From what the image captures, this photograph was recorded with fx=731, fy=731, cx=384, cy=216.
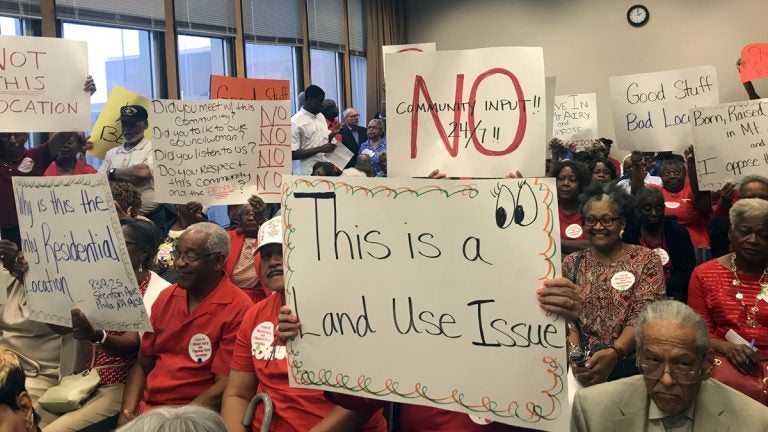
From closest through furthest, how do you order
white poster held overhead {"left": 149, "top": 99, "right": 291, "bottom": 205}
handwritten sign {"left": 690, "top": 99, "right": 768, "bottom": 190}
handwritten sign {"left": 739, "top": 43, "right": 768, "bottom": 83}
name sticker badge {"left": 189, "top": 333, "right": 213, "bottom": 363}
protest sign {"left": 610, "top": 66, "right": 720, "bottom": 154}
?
name sticker badge {"left": 189, "top": 333, "right": 213, "bottom": 363}, white poster held overhead {"left": 149, "top": 99, "right": 291, "bottom": 205}, handwritten sign {"left": 690, "top": 99, "right": 768, "bottom": 190}, protest sign {"left": 610, "top": 66, "right": 720, "bottom": 154}, handwritten sign {"left": 739, "top": 43, "right": 768, "bottom": 83}

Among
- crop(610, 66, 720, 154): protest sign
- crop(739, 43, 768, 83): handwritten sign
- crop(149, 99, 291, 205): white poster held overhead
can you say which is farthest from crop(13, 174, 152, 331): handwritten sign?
crop(739, 43, 768, 83): handwritten sign

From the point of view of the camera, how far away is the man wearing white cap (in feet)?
7.67

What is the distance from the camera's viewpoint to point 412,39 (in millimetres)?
11570

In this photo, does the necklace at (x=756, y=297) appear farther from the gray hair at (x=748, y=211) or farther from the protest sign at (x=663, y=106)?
the protest sign at (x=663, y=106)

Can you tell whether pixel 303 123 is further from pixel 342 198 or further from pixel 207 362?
pixel 342 198

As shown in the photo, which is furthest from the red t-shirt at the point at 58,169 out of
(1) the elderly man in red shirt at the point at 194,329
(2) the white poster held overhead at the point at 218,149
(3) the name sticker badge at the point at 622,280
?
(3) the name sticker badge at the point at 622,280

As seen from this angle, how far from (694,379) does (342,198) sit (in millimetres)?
951

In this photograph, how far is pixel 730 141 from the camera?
3.99m

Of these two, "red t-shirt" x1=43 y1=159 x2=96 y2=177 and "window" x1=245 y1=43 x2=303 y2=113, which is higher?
"window" x1=245 y1=43 x2=303 y2=113

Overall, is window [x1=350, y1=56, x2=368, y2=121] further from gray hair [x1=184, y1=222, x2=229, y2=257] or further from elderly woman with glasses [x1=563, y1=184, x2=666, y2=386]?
gray hair [x1=184, y1=222, x2=229, y2=257]

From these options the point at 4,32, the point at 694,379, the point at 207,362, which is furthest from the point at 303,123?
the point at 694,379

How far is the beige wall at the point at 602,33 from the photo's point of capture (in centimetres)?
952

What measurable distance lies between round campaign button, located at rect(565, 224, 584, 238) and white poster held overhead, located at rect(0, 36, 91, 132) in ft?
9.03

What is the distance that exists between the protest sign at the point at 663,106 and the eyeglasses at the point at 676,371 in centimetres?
320
